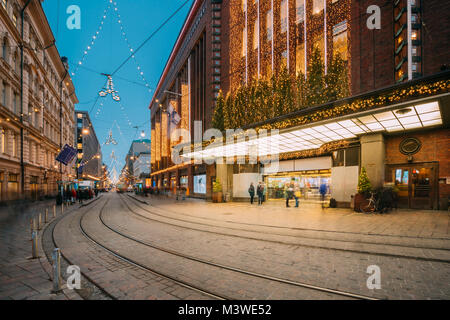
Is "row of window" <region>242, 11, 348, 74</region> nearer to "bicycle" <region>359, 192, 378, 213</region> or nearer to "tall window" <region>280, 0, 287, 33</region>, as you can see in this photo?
"tall window" <region>280, 0, 287, 33</region>

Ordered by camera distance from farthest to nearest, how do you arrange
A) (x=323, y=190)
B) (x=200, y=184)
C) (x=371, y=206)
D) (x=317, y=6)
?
(x=200, y=184) → (x=317, y=6) → (x=323, y=190) → (x=371, y=206)

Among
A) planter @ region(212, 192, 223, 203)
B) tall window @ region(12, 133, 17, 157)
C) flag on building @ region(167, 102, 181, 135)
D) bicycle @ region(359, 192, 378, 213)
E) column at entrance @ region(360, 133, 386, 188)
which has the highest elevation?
flag on building @ region(167, 102, 181, 135)

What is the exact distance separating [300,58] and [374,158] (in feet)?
37.1

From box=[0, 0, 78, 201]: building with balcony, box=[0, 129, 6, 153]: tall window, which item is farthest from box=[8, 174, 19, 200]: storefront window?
box=[0, 129, 6, 153]: tall window

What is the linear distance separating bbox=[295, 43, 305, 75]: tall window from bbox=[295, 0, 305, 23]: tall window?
2.43 meters

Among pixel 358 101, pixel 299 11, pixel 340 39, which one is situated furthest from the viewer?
pixel 299 11

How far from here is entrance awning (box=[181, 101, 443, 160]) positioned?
9625 mm

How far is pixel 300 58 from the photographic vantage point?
791 inches

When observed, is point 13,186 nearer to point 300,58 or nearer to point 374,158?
point 300,58

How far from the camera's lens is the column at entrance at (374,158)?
13216 mm

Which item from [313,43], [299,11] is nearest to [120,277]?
[313,43]

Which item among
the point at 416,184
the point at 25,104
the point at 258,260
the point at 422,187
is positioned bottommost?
the point at 258,260

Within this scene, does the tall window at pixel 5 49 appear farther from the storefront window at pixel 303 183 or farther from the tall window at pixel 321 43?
the tall window at pixel 321 43
